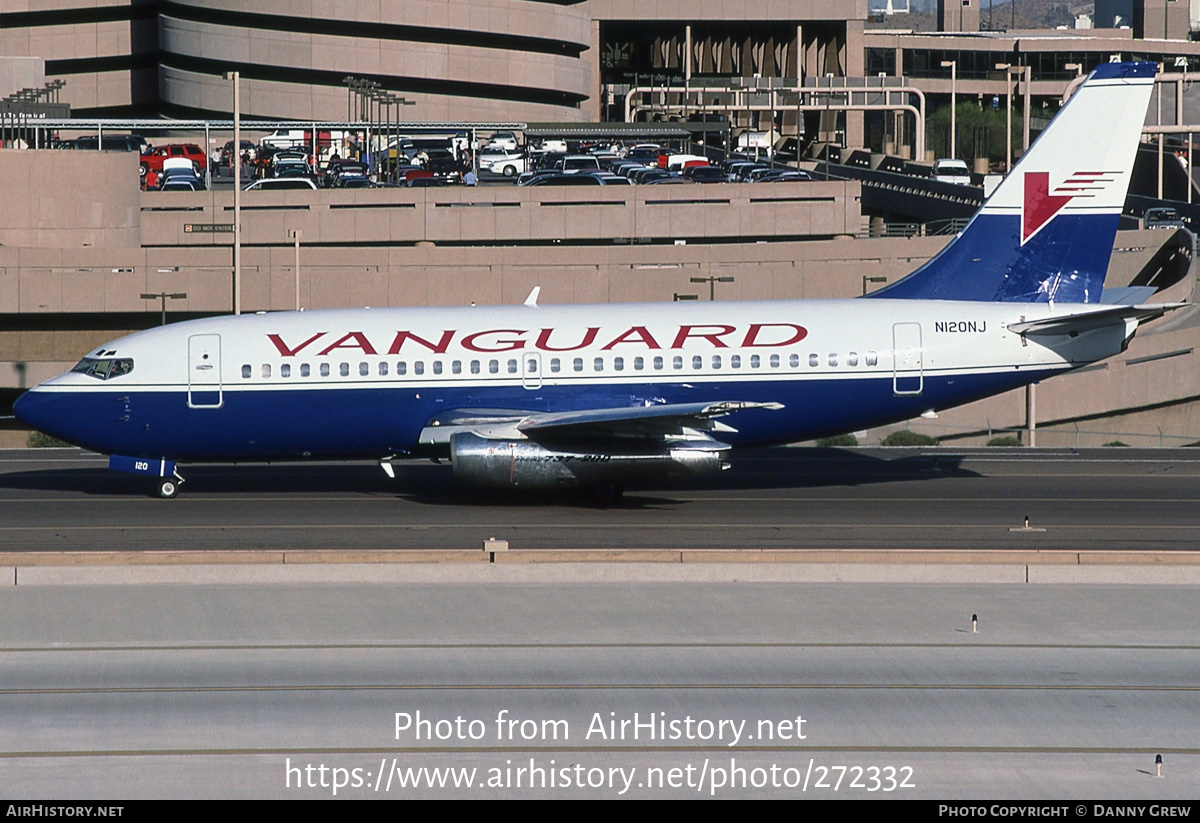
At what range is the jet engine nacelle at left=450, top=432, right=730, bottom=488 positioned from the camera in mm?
27625

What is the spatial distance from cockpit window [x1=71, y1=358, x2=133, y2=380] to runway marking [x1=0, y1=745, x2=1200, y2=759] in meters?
14.8

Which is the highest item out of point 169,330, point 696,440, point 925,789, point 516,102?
point 516,102

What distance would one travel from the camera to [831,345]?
29109 millimetres

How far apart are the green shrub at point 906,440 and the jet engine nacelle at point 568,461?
1493 centimetres

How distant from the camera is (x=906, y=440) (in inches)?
1666

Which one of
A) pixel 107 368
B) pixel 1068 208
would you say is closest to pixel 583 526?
pixel 107 368

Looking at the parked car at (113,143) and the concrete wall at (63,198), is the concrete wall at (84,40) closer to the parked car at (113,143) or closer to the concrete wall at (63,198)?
the parked car at (113,143)

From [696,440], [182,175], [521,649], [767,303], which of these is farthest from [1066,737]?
[182,175]

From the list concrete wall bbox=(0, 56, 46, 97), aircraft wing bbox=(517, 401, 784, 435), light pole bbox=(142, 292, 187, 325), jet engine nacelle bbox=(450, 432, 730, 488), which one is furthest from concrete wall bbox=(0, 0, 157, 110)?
aircraft wing bbox=(517, 401, 784, 435)

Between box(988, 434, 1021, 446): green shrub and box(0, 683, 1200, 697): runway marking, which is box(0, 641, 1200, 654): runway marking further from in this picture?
box(988, 434, 1021, 446): green shrub

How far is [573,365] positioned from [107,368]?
9.03 metres

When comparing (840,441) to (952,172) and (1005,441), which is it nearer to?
(1005,441)

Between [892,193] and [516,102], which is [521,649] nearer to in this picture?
[892,193]

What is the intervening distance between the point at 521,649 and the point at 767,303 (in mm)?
12752
